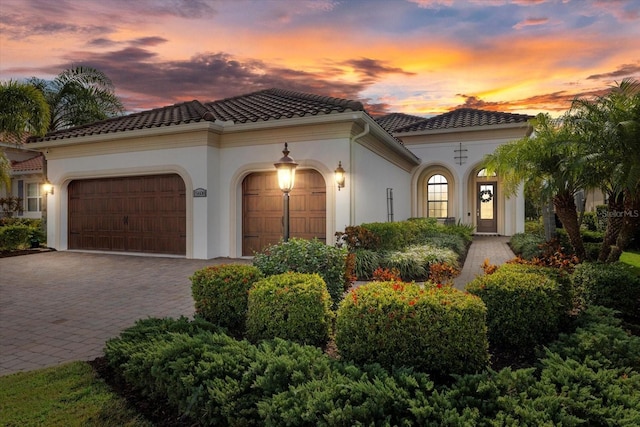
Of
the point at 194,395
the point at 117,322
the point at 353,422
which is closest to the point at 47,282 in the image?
the point at 117,322

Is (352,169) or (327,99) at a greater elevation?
(327,99)

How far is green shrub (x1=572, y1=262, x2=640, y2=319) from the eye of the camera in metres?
5.31

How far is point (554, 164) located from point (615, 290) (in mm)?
3777

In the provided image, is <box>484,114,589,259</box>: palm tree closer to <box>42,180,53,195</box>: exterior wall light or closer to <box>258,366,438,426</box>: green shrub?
<box>258,366,438,426</box>: green shrub

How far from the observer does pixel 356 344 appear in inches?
139

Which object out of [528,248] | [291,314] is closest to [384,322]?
[291,314]

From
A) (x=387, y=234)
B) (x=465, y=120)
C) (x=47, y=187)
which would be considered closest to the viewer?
(x=387, y=234)

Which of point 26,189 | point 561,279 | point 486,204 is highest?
point 26,189

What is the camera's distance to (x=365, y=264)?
9.25 m

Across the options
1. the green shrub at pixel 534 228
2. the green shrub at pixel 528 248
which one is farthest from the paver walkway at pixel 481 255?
the green shrub at pixel 534 228

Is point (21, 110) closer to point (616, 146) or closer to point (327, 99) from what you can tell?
point (327, 99)

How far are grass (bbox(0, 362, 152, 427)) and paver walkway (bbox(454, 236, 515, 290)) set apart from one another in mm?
6321

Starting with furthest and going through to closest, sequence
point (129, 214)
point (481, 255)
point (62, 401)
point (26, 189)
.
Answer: point (26, 189) < point (129, 214) < point (481, 255) < point (62, 401)

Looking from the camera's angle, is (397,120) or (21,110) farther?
(397,120)
